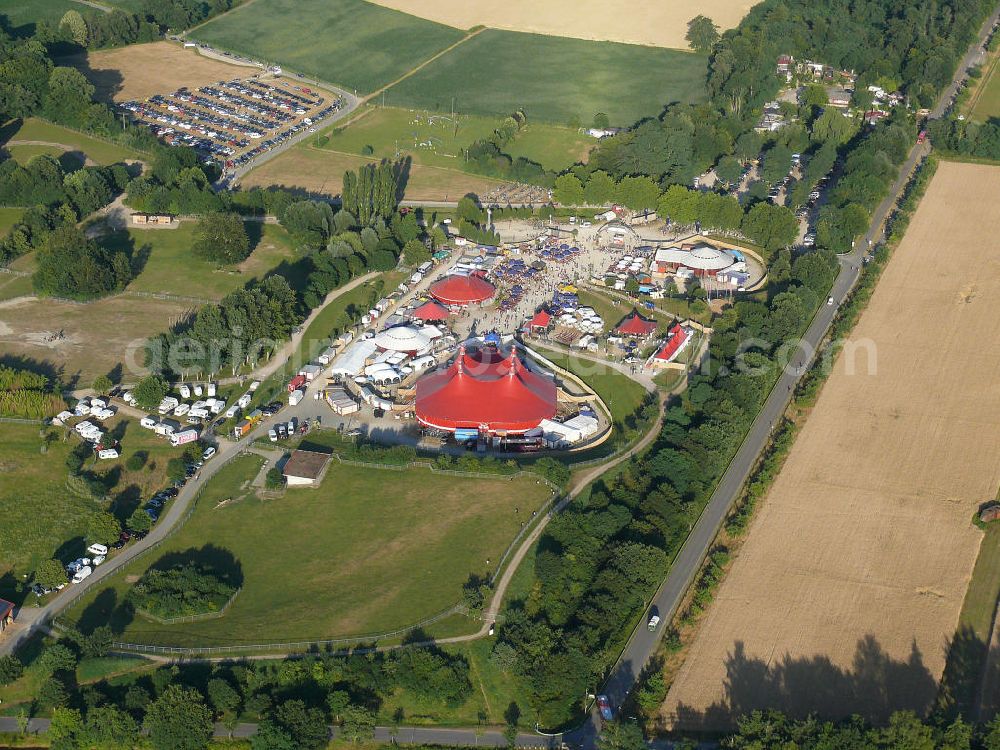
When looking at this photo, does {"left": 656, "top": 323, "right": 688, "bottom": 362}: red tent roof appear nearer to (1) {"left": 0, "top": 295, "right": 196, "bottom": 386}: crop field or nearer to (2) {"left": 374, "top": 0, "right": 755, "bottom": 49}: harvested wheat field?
(1) {"left": 0, "top": 295, "right": 196, "bottom": 386}: crop field

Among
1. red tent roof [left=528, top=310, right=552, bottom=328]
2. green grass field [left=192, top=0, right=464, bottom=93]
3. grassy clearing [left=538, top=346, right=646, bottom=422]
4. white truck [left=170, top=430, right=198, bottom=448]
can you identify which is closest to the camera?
white truck [left=170, top=430, right=198, bottom=448]

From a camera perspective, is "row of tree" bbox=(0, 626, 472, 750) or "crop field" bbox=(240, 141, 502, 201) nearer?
"row of tree" bbox=(0, 626, 472, 750)

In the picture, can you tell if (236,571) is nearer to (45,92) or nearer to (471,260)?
(471,260)

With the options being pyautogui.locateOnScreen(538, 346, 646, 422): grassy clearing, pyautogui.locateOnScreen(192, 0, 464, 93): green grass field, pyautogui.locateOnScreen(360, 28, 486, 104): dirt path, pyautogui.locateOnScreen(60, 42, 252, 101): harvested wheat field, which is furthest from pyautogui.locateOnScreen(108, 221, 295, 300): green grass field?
pyautogui.locateOnScreen(192, 0, 464, 93): green grass field

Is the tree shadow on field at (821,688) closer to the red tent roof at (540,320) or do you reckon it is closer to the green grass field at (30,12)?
the red tent roof at (540,320)

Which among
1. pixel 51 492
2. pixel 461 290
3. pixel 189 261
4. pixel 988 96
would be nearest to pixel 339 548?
pixel 51 492

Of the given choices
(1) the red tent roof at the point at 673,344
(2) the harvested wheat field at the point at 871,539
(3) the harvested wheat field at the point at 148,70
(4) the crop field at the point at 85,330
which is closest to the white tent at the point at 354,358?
(4) the crop field at the point at 85,330

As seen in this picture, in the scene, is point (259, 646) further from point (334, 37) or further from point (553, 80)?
point (334, 37)
